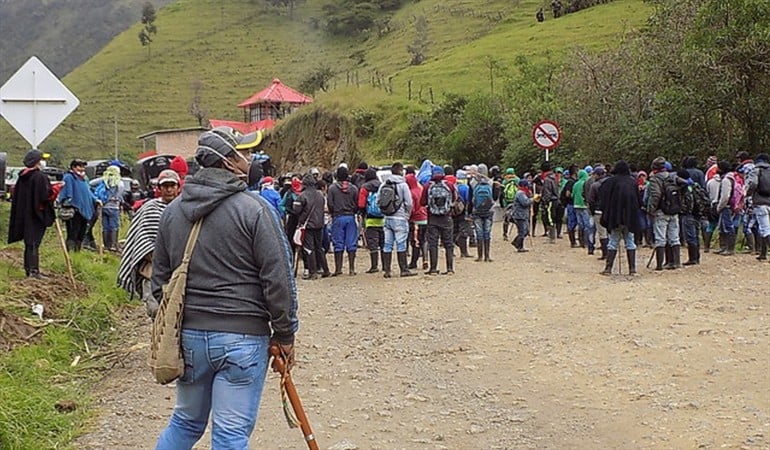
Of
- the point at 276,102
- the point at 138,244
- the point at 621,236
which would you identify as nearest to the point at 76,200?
the point at 621,236

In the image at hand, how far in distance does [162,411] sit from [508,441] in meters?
2.84

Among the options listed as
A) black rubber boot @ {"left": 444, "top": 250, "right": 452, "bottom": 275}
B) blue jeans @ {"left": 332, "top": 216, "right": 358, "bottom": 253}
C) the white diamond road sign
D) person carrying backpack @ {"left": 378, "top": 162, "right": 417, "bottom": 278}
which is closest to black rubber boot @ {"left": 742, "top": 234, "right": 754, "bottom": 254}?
black rubber boot @ {"left": 444, "top": 250, "right": 452, "bottom": 275}

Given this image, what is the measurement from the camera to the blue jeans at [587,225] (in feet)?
57.1

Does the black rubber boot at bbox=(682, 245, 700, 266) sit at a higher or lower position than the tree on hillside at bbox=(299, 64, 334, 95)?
lower

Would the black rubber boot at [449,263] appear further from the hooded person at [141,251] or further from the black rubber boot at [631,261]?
the hooded person at [141,251]

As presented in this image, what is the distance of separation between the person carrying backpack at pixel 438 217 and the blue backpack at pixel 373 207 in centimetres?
88

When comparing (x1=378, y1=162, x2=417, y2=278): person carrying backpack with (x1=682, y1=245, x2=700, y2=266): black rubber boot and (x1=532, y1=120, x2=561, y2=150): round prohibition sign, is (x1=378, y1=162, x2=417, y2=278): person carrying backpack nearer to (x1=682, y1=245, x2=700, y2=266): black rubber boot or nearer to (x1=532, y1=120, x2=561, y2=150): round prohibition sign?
(x1=682, y1=245, x2=700, y2=266): black rubber boot

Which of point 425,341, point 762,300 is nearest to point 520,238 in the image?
point 762,300

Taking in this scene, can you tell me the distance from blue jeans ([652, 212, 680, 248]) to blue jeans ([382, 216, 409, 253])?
13.3ft

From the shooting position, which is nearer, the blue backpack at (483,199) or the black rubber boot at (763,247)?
the black rubber boot at (763,247)

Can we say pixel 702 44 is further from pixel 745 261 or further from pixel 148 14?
pixel 148 14

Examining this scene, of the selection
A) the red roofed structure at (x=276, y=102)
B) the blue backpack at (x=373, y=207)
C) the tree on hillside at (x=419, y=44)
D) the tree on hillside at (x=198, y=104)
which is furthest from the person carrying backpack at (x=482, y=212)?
the tree on hillside at (x=198, y=104)

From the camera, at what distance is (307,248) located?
1521cm

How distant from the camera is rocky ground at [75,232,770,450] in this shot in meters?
6.45
